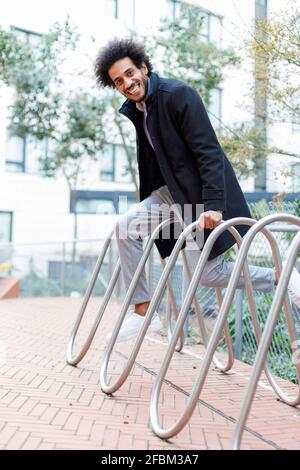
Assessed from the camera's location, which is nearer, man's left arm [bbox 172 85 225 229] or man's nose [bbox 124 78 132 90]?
man's left arm [bbox 172 85 225 229]

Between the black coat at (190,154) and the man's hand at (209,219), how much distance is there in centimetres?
7

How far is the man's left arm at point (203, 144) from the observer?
3.60m

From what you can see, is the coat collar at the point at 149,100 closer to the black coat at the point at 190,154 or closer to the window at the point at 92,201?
the black coat at the point at 190,154

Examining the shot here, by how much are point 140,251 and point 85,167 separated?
16414 millimetres

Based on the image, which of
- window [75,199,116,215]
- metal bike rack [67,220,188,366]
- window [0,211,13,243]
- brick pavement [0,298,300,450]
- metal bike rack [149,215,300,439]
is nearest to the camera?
metal bike rack [149,215,300,439]

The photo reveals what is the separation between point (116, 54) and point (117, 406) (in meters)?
2.05

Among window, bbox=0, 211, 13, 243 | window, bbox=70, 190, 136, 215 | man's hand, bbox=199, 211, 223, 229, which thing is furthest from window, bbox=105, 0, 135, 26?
man's hand, bbox=199, 211, 223, 229

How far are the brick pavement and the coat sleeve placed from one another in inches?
44.4

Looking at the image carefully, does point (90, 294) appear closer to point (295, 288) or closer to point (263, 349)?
point (295, 288)

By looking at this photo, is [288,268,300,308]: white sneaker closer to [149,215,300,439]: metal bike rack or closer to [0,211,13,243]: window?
[149,215,300,439]: metal bike rack

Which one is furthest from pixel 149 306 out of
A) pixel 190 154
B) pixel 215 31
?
pixel 215 31

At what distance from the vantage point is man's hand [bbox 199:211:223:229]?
3457 mm

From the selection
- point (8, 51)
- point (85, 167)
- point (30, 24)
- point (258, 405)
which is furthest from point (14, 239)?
point (258, 405)

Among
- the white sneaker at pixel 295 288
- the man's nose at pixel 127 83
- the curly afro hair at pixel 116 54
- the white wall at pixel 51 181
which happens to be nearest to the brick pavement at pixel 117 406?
the white sneaker at pixel 295 288
